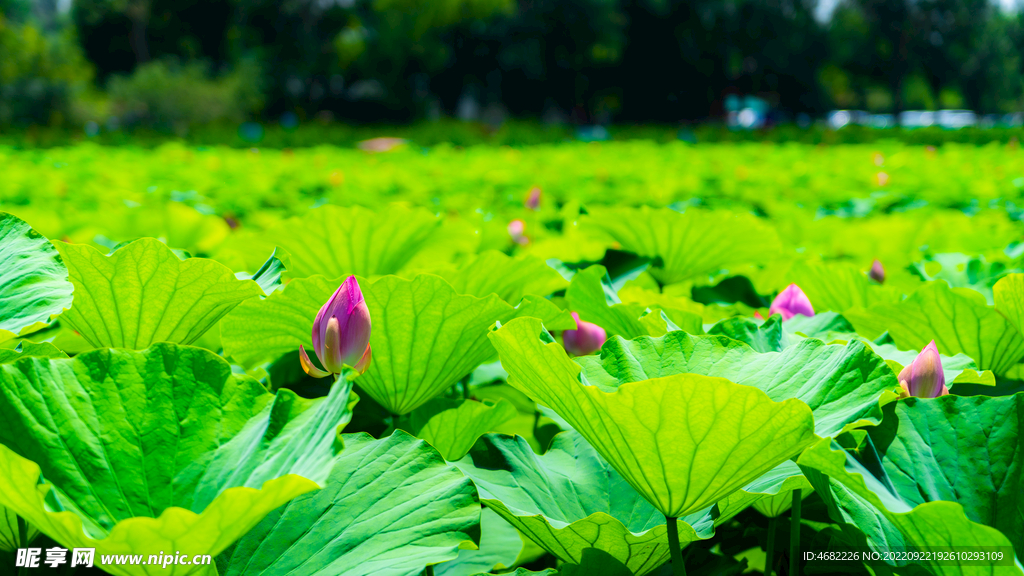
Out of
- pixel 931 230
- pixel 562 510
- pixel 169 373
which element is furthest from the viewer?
pixel 931 230

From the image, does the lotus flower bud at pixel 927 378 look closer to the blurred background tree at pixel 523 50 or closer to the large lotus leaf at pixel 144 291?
the large lotus leaf at pixel 144 291

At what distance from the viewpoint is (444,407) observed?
892mm

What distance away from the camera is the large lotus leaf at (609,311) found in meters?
0.98

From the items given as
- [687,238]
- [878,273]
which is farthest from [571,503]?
[878,273]

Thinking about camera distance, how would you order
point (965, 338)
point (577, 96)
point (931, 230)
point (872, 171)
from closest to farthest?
point (965, 338)
point (931, 230)
point (872, 171)
point (577, 96)

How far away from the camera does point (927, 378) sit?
775 millimetres

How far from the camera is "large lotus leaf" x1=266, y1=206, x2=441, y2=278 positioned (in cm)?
128

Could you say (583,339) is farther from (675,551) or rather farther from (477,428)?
(675,551)

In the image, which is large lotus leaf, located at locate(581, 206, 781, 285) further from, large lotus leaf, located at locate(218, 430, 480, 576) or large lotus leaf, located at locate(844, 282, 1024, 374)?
large lotus leaf, located at locate(218, 430, 480, 576)

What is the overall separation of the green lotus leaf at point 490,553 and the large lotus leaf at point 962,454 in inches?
14.6

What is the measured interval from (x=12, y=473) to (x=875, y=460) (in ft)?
2.25

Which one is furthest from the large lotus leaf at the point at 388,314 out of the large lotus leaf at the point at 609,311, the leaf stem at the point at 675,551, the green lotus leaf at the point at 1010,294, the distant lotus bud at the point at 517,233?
the distant lotus bud at the point at 517,233

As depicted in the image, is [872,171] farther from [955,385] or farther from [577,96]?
[577,96]

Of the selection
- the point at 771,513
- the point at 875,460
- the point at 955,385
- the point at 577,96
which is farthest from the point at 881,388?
the point at 577,96
